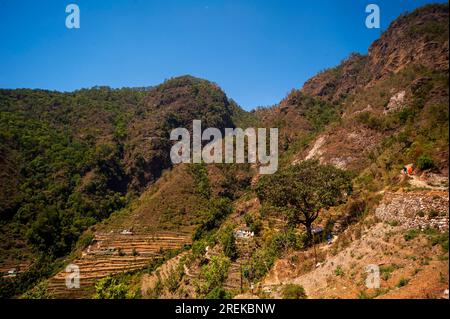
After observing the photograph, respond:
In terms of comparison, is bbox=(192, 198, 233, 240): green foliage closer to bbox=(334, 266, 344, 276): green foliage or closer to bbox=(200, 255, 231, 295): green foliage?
bbox=(200, 255, 231, 295): green foliage

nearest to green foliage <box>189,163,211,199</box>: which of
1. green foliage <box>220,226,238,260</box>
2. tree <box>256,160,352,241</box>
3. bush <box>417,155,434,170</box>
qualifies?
green foliage <box>220,226,238,260</box>

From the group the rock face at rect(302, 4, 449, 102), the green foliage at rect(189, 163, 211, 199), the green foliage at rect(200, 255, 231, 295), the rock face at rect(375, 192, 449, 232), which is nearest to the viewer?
the rock face at rect(375, 192, 449, 232)

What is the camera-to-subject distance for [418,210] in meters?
13.8

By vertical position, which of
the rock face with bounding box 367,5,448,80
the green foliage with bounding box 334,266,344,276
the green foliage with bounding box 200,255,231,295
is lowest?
the green foliage with bounding box 200,255,231,295

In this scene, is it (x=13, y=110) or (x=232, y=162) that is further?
(x=13, y=110)

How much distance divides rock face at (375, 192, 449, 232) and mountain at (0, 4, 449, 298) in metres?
0.07

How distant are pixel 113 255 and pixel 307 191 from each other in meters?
31.5

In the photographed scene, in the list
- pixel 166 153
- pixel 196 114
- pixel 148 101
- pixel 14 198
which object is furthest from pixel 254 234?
pixel 148 101

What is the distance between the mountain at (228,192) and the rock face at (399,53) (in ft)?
1.16

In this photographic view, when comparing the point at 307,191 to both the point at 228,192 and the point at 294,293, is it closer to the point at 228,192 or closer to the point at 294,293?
the point at 294,293

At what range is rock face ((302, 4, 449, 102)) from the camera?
37.6 metres
